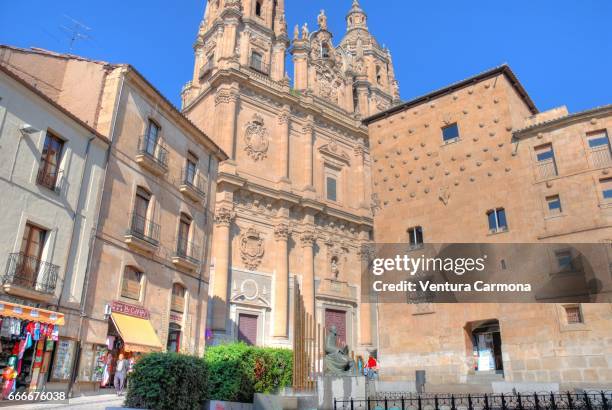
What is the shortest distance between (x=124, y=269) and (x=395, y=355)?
11.5 metres

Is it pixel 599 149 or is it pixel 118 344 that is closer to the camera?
pixel 118 344

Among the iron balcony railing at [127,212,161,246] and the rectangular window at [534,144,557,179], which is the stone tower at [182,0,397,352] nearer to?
the iron balcony railing at [127,212,161,246]

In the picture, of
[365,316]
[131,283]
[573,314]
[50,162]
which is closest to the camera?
[50,162]

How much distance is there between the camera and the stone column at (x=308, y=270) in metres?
31.9

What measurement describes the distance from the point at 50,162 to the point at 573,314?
1760 centimetres

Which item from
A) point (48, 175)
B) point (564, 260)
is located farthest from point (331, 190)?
point (48, 175)

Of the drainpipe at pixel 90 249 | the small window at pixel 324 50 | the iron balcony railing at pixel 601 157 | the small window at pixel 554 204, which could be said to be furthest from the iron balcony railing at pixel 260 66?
the iron balcony railing at pixel 601 157

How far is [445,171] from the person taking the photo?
22.9 meters

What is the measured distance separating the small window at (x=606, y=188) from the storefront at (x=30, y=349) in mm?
18019

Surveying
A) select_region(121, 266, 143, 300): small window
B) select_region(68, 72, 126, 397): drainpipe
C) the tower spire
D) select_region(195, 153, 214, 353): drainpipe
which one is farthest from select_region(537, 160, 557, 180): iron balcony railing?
the tower spire

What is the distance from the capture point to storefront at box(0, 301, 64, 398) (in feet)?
42.0

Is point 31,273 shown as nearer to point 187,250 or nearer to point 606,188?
point 187,250

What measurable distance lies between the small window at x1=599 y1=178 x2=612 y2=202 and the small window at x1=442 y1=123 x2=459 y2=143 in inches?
245

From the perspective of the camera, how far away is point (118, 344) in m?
16.7
